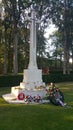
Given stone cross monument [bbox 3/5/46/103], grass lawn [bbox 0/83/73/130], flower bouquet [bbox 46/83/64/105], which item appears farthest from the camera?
Result: stone cross monument [bbox 3/5/46/103]

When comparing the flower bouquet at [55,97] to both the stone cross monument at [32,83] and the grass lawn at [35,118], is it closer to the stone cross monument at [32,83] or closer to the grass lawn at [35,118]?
the grass lawn at [35,118]

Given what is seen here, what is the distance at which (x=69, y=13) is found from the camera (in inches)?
1794

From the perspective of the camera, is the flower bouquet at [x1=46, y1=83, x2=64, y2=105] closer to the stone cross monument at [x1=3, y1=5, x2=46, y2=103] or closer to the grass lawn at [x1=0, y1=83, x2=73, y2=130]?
the grass lawn at [x1=0, y1=83, x2=73, y2=130]

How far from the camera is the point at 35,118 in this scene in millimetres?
12570

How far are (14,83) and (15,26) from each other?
8.29 meters

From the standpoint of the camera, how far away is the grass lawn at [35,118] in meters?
11.2

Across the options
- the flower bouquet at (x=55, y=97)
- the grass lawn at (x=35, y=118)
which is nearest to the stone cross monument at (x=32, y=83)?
the flower bouquet at (x=55, y=97)

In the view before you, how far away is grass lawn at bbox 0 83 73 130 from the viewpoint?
11188 millimetres

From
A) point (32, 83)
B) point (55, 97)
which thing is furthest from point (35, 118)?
point (32, 83)

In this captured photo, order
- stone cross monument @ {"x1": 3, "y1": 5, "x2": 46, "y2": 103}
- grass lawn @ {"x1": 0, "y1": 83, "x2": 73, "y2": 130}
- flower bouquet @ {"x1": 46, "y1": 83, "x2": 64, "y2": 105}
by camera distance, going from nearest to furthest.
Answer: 1. grass lawn @ {"x1": 0, "y1": 83, "x2": 73, "y2": 130}
2. flower bouquet @ {"x1": 46, "y1": 83, "x2": 64, "y2": 105}
3. stone cross monument @ {"x1": 3, "y1": 5, "x2": 46, "y2": 103}

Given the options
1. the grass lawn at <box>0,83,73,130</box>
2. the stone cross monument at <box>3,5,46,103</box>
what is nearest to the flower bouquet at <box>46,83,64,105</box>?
the grass lawn at <box>0,83,73,130</box>

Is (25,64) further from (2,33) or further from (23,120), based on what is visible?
(23,120)

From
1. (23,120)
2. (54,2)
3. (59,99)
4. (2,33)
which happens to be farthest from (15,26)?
(23,120)

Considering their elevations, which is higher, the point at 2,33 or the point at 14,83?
the point at 2,33
